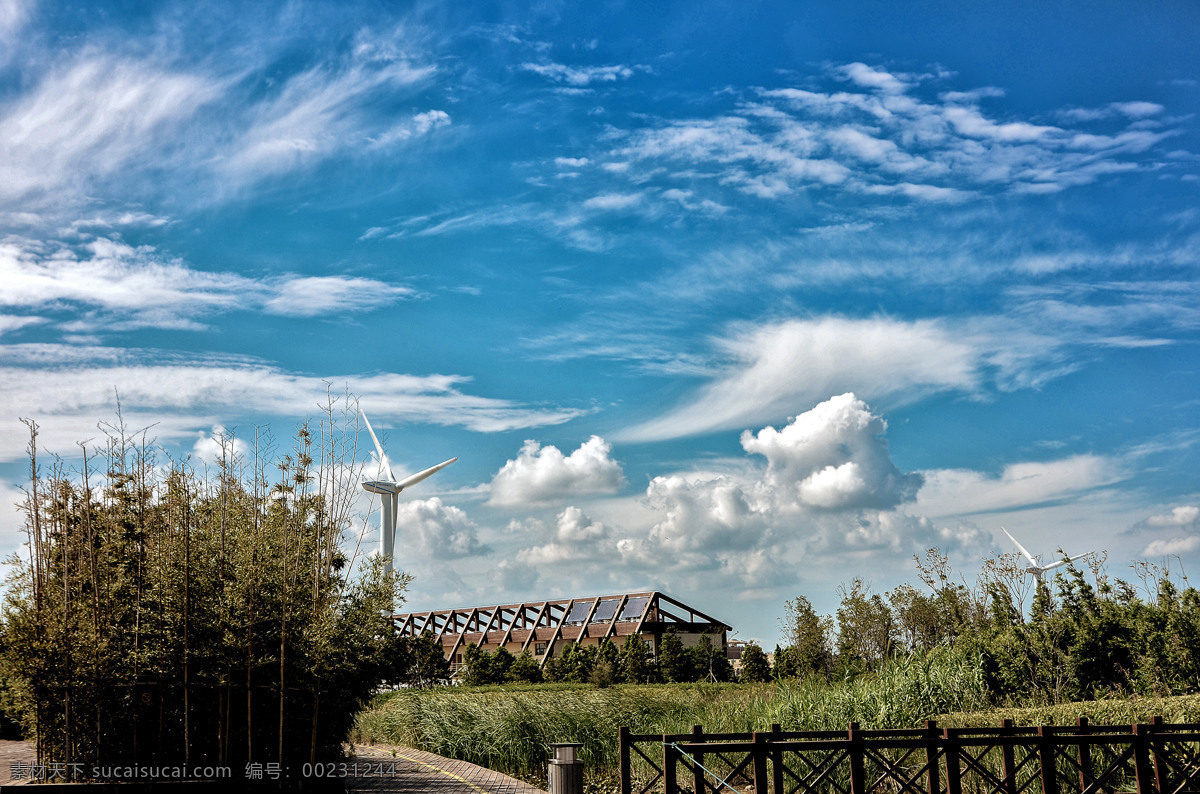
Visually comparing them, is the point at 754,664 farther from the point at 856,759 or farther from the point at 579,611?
the point at 856,759

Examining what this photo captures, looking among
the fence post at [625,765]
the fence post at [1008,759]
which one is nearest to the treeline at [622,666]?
the fence post at [625,765]

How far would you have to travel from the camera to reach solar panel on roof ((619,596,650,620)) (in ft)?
152

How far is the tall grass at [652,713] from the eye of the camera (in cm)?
1773

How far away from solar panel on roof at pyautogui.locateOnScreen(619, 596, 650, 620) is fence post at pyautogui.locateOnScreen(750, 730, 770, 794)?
35480mm

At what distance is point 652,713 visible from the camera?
20.8 m

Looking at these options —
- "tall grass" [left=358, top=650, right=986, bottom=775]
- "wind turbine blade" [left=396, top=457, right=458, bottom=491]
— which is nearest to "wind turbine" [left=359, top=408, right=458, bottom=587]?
"wind turbine blade" [left=396, top=457, right=458, bottom=491]

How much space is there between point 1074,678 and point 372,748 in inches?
646

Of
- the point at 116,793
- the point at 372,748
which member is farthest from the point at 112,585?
the point at 372,748

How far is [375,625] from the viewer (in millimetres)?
15281

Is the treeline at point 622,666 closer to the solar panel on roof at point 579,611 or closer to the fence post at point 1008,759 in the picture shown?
the solar panel on roof at point 579,611

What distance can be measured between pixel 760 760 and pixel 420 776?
7.89 m

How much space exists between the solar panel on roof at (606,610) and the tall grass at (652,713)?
25.5 meters

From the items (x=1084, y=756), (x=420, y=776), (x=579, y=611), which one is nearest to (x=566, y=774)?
(x=420, y=776)

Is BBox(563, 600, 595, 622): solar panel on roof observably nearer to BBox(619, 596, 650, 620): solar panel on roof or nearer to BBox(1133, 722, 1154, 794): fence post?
BBox(619, 596, 650, 620): solar panel on roof
